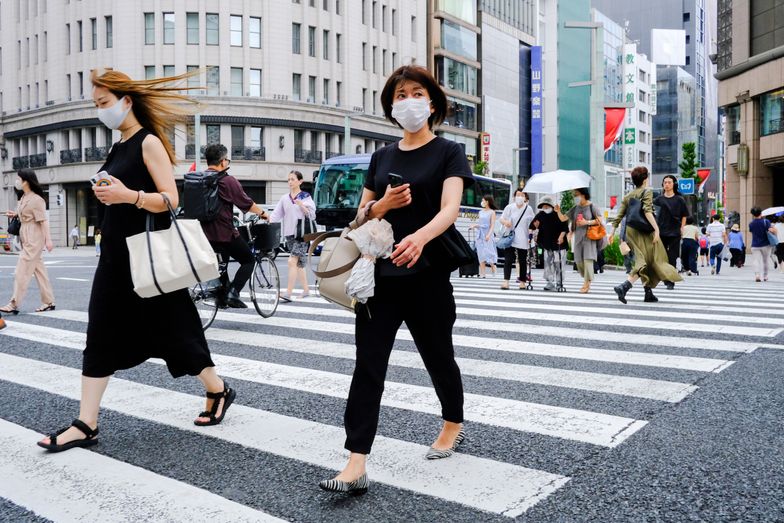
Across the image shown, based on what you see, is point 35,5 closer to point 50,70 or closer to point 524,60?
point 50,70

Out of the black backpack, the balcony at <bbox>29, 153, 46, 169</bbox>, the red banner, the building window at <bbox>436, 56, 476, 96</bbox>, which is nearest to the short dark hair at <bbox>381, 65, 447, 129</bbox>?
the black backpack

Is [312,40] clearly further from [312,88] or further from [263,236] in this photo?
[263,236]

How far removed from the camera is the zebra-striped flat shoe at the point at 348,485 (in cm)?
286

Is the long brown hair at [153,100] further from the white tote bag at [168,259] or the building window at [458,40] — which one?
the building window at [458,40]

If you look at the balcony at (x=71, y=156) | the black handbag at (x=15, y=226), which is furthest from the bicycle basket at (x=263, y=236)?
the balcony at (x=71, y=156)

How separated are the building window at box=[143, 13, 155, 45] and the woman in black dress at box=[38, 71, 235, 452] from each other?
46715 millimetres

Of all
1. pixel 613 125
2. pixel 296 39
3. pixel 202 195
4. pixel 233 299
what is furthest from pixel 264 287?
pixel 296 39

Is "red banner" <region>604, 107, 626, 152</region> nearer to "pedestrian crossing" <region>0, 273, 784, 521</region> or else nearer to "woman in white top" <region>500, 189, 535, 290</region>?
"woman in white top" <region>500, 189, 535, 290</region>

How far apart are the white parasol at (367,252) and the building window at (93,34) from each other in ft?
165

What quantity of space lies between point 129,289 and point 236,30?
46.8 metres

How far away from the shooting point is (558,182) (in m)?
16.6

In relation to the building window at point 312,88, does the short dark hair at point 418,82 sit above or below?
below

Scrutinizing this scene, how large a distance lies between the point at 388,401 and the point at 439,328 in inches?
56.7

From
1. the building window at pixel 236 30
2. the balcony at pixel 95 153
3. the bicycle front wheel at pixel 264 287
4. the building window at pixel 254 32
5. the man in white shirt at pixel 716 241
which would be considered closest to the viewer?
the bicycle front wheel at pixel 264 287
